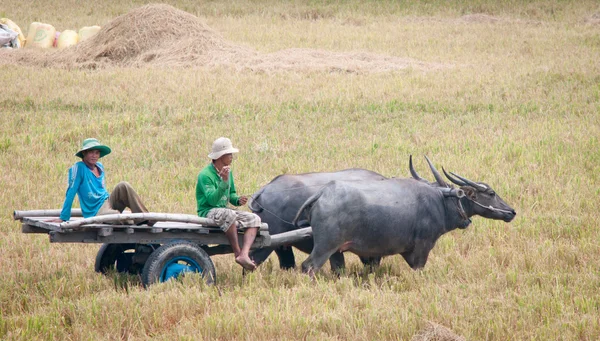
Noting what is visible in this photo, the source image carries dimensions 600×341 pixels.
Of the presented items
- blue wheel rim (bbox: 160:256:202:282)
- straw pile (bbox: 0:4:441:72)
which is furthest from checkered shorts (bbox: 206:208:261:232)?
straw pile (bbox: 0:4:441:72)

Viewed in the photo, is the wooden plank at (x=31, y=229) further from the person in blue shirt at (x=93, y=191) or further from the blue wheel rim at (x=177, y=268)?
the blue wheel rim at (x=177, y=268)

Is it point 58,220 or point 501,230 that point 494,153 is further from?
point 58,220

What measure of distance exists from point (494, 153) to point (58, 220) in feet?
20.4

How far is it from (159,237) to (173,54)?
1139 centimetres

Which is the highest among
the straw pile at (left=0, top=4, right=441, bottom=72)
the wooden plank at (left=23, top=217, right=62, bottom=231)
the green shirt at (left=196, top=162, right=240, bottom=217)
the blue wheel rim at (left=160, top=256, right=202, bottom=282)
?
the straw pile at (left=0, top=4, right=441, bottom=72)

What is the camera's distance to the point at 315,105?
43.8ft

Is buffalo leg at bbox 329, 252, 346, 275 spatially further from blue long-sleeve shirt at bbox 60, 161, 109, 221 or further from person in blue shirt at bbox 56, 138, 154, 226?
blue long-sleeve shirt at bbox 60, 161, 109, 221

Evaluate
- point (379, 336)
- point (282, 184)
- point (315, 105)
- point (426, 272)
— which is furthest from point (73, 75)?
point (379, 336)

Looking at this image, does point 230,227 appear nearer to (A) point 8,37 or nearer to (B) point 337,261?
(B) point 337,261

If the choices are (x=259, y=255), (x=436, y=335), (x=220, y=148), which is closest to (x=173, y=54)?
(x=259, y=255)

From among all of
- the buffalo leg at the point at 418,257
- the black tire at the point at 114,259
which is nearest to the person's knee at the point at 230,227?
the black tire at the point at 114,259

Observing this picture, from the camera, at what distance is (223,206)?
6254 mm

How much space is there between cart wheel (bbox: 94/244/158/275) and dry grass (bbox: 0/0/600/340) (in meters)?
0.14

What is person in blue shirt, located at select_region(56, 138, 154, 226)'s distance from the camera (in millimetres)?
6094
